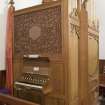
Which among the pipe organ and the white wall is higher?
the white wall

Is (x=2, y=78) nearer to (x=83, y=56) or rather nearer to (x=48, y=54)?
(x=48, y=54)

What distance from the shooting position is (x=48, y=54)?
2535mm

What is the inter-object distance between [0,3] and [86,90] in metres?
1.99

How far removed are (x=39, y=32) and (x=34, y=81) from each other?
27.8 inches

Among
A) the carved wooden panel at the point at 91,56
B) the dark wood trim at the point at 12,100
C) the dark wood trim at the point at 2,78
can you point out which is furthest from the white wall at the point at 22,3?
the dark wood trim at the point at 12,100

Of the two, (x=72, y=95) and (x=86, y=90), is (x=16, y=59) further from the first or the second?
(x=86, y=90)

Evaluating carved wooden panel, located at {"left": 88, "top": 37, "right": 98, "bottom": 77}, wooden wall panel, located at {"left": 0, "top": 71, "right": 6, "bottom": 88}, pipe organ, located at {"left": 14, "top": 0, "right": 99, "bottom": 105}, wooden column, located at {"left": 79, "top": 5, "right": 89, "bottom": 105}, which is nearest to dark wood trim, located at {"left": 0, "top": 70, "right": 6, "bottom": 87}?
wooden wall panel, located at {"left": 0, "top": 71, "right": 6, "bottom": 88}

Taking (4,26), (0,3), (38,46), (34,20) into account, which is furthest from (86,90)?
(0,3)

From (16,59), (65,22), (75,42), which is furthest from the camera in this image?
(16,59)

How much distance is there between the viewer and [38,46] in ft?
8.69

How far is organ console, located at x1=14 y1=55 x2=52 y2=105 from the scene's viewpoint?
8.11 ft

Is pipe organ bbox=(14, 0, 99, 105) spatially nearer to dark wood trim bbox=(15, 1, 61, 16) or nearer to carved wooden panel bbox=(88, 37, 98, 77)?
dark wood trim bbox=(15, 1, 61, 16)

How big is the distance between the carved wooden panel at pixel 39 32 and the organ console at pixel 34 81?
0.49ft

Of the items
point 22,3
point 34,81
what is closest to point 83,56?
point 34,81
